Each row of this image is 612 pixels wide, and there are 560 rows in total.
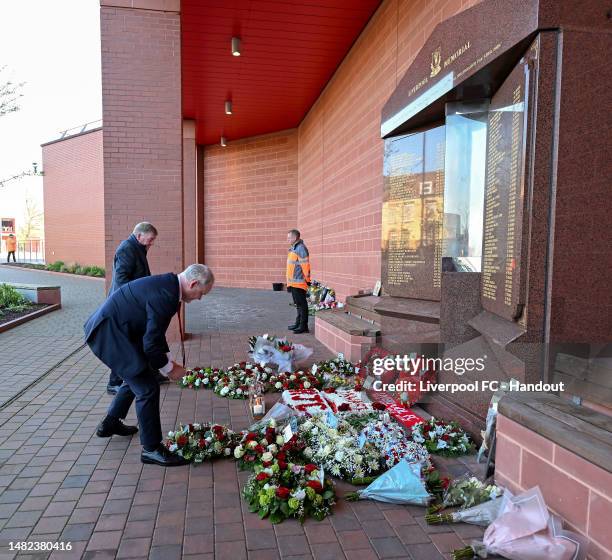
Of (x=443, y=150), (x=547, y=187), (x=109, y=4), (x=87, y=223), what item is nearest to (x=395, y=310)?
(x=443, y=150)

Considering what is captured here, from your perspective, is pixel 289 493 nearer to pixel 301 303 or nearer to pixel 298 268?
pixel 298 268

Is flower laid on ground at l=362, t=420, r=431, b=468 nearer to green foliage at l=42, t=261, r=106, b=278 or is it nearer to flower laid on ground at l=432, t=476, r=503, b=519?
flower laid on ground at l=432, t=476, r=503, b=519

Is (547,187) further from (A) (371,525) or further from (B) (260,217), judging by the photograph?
(B) (260,217)

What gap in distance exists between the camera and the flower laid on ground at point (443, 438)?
3408 mm

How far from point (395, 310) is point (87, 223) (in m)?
21.9

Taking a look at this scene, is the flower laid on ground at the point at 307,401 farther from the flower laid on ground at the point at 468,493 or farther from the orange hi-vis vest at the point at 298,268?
the orange hi-vis vest at the point at 298,268

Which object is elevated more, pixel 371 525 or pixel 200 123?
pixel 200 123

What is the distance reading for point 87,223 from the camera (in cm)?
2375

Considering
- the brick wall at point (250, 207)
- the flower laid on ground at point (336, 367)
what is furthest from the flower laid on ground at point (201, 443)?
the brick wall at point (250, 207)

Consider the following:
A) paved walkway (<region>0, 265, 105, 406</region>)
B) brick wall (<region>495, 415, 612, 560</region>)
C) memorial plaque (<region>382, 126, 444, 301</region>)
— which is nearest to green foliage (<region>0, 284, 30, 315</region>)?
paved walkway (<region>0, 265, 105, 406</region>)

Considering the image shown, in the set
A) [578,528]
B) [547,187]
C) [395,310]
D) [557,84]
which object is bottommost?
[578,528]

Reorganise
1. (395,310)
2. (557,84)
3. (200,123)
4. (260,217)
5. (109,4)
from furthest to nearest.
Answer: (260,217) → (200,123) → (109,4) → (395,310) → (557,84)

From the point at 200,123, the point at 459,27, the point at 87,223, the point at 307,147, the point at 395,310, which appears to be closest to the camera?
the point at 459,27

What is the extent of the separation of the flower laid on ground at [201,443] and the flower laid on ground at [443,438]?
1.31m
